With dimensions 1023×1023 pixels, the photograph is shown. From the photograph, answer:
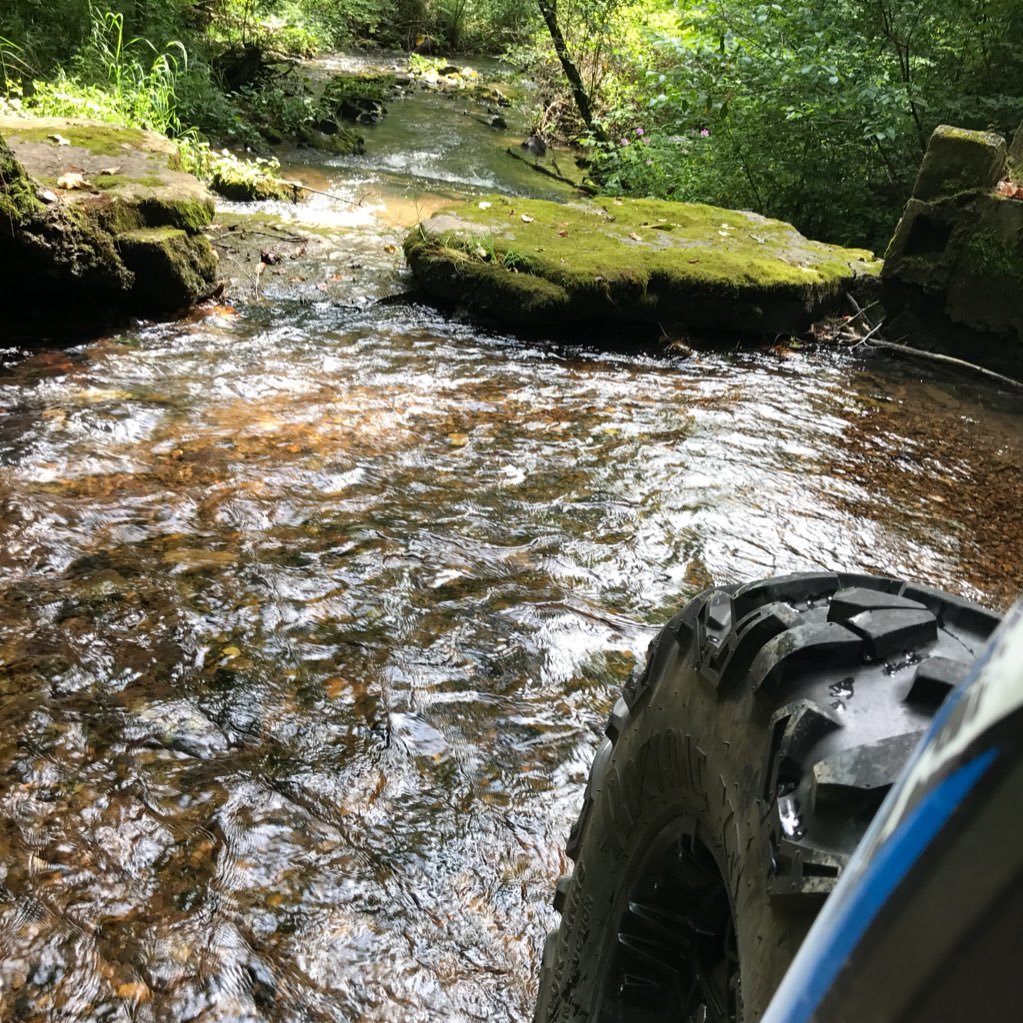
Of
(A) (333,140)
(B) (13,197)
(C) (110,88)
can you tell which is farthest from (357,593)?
(A) (333,140)

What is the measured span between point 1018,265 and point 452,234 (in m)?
4.70

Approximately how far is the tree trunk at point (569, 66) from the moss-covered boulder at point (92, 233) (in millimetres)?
8595

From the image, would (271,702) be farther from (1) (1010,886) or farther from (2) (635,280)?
(2) (635,280)

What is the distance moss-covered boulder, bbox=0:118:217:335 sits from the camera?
4.74 m

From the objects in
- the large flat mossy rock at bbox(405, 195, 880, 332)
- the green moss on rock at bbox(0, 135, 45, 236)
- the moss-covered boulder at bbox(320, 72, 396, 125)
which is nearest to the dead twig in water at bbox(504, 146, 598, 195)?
the moss-covered boulder at bbox(320, 72, 396, 125)

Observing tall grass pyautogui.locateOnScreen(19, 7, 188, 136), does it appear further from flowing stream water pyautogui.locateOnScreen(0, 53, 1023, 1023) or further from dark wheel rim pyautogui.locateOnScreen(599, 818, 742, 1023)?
dark wheel rim pyautogui.locateOnScreen(599, 818, 742, 1023)

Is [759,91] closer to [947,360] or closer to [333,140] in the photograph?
[947,360]

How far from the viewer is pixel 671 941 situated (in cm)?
152

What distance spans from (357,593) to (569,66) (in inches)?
516

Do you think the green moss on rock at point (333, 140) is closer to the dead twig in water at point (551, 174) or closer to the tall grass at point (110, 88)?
the tall grass at point (110, 88)

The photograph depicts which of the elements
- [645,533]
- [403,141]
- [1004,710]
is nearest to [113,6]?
[403,141]

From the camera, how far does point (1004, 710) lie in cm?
31

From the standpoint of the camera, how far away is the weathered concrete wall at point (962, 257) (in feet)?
21.3

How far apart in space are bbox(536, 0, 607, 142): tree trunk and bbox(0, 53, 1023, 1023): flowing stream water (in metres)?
9.11
